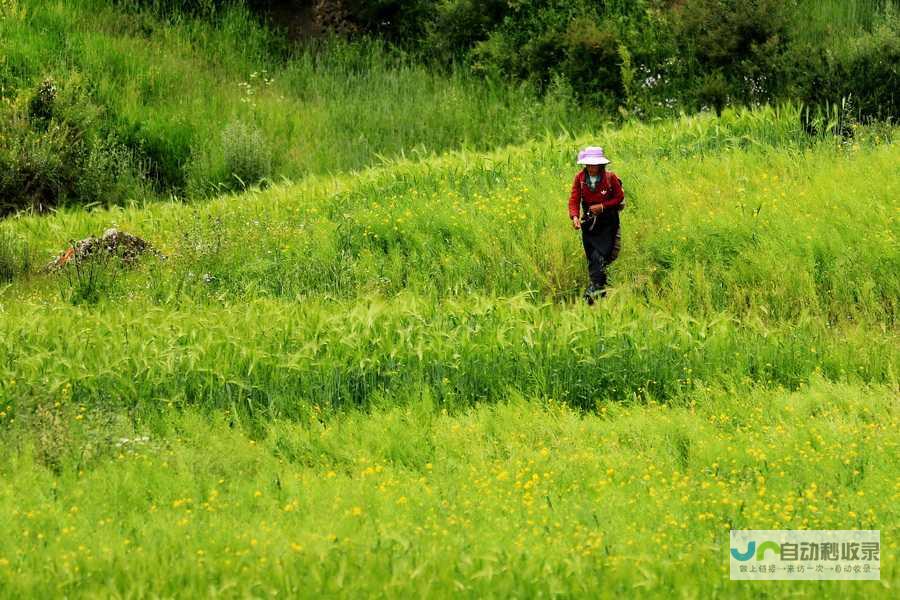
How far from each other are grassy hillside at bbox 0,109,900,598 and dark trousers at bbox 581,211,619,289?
51 cm

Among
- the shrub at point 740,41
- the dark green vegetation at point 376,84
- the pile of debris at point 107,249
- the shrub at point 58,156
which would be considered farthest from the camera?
the shrub at point 740,41

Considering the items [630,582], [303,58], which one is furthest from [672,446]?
[303,58]

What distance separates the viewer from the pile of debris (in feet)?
44.5

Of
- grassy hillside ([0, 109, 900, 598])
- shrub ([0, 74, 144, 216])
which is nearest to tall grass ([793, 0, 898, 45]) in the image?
grassy hillside ([0, 109, 900, 598])

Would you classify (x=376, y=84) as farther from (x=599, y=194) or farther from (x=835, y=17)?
(x=599, y=194)

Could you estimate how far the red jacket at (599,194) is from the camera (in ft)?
38.7

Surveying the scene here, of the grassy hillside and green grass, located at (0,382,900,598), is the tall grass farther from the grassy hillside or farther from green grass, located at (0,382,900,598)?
green grass, located at (0,382,900,598)

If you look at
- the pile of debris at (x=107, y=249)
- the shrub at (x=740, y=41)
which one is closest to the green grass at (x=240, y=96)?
the shrub at (x=740, y=41)

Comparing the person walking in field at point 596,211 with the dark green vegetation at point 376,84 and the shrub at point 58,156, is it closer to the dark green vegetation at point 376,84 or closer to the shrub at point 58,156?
the dark green vegetation at point 376,84

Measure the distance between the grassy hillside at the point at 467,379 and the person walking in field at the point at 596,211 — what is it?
543 millimetres

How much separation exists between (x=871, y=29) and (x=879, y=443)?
12046 millimetres

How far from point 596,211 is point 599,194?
7.4 inches

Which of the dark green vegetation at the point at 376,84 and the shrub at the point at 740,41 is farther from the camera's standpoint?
the shrub at the point at 740,41

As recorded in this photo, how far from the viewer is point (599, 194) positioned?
1179 cm
